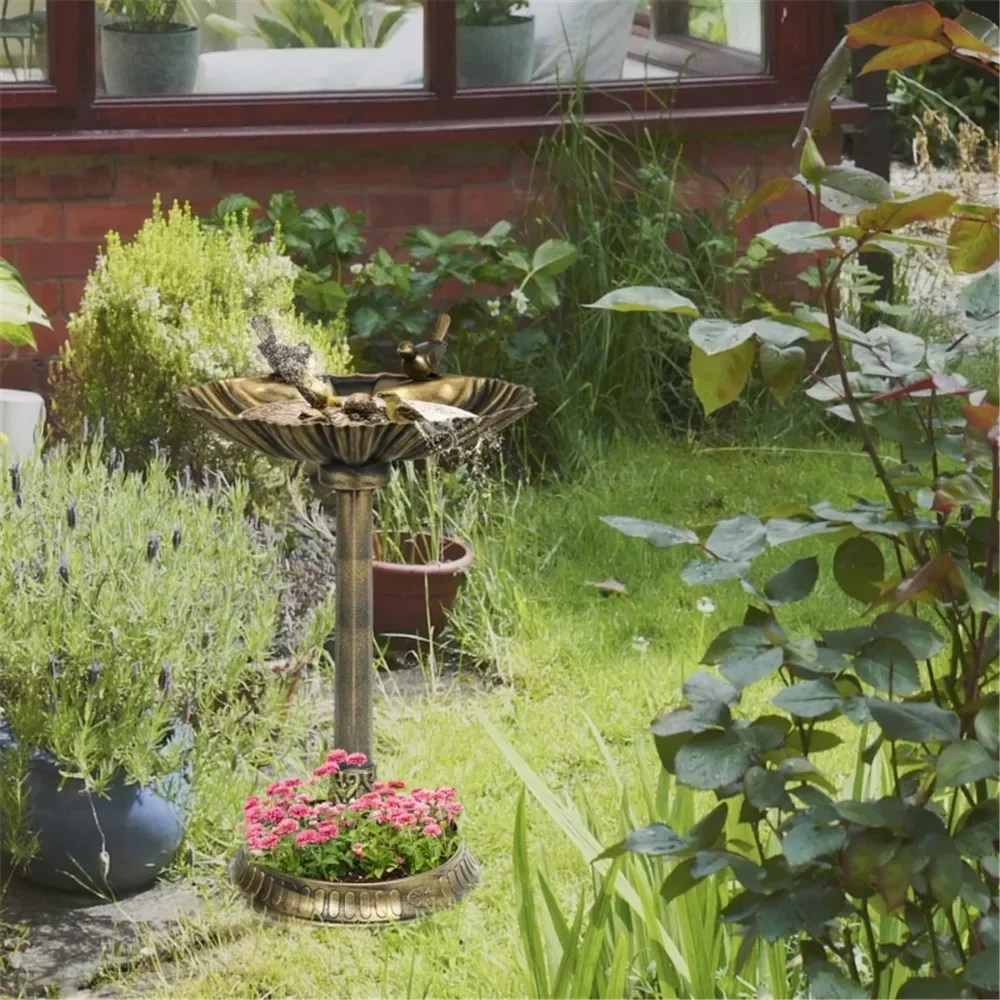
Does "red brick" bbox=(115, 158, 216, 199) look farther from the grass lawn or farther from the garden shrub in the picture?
the garden shrub

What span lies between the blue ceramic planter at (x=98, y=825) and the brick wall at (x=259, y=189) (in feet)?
10.5

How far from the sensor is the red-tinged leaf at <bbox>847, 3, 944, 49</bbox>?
169 cm

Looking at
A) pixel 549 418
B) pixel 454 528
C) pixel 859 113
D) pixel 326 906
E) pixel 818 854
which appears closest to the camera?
pixel 818 854

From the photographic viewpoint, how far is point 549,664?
4.88 m

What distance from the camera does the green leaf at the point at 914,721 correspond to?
1.66m

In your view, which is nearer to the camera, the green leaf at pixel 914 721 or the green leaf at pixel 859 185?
the green leaf at pixel 914 721

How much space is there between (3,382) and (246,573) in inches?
112

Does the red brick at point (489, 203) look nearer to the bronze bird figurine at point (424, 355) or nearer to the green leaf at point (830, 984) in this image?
the bronze bird figurine at point (424, 355)

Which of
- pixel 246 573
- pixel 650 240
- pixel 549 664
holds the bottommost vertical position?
pixel 549 664

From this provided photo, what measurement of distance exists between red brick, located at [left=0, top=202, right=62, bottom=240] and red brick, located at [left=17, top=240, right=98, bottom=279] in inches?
1.6

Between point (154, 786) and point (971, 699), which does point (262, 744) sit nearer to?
point (154, 786)

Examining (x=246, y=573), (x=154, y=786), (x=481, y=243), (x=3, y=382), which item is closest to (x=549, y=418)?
(x=481, y=243)

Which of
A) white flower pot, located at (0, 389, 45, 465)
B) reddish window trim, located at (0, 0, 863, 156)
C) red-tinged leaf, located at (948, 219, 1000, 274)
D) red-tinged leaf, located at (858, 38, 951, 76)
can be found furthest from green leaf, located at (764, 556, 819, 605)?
reddish window trim, located at (0, 0, 863, 156)

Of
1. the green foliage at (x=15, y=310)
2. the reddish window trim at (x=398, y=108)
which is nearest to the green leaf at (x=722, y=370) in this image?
the green foliage at (x=15, y=310)
